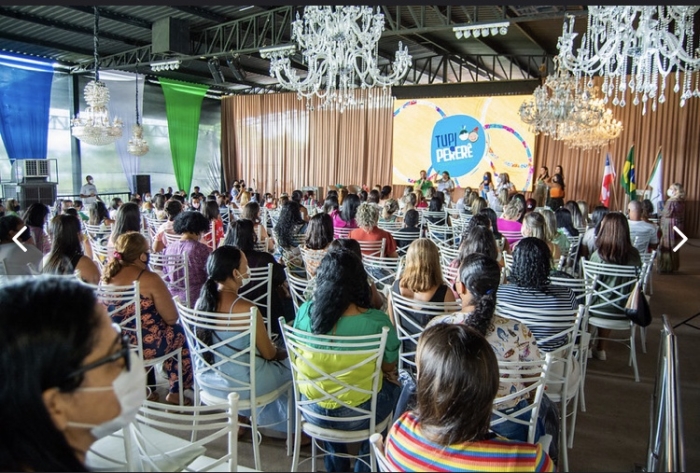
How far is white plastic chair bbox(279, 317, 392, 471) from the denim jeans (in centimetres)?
2

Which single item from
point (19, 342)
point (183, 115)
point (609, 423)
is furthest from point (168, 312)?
point (183, 115)

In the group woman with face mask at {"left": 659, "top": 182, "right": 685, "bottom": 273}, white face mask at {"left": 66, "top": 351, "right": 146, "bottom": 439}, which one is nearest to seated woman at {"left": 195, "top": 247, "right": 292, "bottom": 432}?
white face mask at {"left": 66, "top": 351, "right": 146, "bottom": 439}

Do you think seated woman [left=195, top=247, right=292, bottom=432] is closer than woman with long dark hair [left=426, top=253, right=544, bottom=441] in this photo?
No

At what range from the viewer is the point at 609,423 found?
119 inches

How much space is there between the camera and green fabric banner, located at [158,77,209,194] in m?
14.2

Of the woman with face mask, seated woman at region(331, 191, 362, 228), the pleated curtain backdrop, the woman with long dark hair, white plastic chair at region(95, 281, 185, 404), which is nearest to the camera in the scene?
the woman with long dark hair

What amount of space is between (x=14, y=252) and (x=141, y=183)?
385 inches

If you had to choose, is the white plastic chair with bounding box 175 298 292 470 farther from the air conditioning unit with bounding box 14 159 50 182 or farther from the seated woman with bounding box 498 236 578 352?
the air conditioning unit with bounding box 14 159 50 182

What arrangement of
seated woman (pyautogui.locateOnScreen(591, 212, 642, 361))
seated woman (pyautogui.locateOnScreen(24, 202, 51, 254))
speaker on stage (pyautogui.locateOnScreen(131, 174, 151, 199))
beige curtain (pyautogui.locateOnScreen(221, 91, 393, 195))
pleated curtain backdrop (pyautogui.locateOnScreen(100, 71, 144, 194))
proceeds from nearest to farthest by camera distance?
1. seated woman (pyautogui.locateOnScreen(591, 212, 642, 361))
2. seated woman (pyautogui.locateOnScreen(24, 202, 51, 254))
3. pleated curtain backdrop (pyautogui.locateOnScreen(100, 71, 144, 194))
4. speaker on stage (pyautogui.locateOnScreen(131, 174, 151, 199))
5. beige curtain (pyautogui.locateOnScreen(221, 91, 393, 195))

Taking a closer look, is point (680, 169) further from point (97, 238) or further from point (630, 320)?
point (97, 238)

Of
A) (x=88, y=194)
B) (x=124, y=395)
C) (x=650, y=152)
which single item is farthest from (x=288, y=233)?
(x=650, y=152)

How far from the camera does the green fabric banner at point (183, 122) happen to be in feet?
46.5

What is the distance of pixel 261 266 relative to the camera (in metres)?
3.70

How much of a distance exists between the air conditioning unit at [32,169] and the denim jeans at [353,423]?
9.19 m
